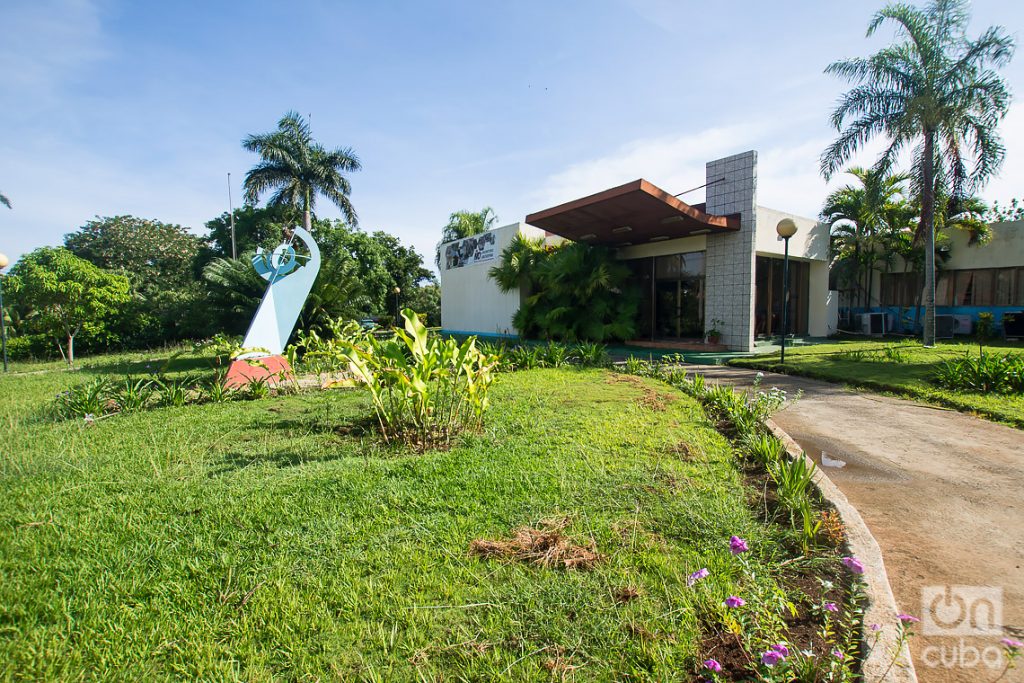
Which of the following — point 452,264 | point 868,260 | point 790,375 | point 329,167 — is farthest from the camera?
point 329,167

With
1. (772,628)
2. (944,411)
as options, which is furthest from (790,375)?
(772,628)

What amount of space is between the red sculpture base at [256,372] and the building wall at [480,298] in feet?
31.0

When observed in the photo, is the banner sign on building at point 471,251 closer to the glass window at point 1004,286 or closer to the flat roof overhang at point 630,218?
the flat roof overhang at point 630,218

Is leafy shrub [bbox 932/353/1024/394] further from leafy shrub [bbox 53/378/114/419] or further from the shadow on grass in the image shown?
the shadow on grass

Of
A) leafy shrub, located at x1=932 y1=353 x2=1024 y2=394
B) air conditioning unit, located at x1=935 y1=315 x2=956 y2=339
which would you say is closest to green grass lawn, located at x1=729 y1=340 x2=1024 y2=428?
leafy shrub, located at x1=932 y1=353 x2=1024 y2=394

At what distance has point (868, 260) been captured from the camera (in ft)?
56.3

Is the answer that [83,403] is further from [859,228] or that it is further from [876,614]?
[859,228]

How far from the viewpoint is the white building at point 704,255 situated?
1234 cm

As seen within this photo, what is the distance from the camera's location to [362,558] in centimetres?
234

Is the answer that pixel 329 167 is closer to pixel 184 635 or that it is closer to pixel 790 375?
pixel 790 375

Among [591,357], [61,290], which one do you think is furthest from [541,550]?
[61,290]

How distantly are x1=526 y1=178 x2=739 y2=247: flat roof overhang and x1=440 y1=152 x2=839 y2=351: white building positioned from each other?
0.03m

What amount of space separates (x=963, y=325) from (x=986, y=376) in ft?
41.3

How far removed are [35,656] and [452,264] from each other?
21349 millimetres
